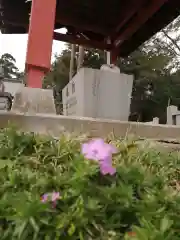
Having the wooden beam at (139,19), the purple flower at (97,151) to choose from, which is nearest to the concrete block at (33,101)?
the purple flower at (97,151)

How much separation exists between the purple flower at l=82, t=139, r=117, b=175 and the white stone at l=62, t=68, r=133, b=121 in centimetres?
240

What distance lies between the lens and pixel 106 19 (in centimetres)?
519

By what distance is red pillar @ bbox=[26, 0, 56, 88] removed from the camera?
2707 millimetres

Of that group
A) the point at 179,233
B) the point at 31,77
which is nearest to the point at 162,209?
the point at 179,233

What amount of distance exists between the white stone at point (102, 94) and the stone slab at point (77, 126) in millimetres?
1408

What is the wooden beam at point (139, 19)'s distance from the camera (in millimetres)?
4328

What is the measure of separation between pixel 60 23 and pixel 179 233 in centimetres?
496

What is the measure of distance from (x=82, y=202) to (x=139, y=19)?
4239 millimetres

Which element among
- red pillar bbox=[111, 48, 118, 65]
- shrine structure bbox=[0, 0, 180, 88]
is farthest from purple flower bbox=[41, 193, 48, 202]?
red pillar bbox=[111, 48, 118, 65]

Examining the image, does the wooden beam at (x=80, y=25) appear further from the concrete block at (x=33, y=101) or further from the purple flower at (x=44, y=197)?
the purple flower at (x=44, y=197)

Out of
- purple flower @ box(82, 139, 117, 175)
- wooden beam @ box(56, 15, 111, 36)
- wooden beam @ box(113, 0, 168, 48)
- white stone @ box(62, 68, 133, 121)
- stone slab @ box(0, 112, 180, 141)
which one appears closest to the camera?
purple flower @ box(82, 139, 117, 175)

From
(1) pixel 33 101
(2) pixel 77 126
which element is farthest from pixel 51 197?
(1) pixel 33 101

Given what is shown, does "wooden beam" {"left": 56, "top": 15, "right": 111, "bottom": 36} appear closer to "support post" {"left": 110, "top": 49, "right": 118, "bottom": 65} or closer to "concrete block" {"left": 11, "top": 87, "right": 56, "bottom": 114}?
"support post" {"left": 110, "top": 49, "right": 118, "bottom": 65}

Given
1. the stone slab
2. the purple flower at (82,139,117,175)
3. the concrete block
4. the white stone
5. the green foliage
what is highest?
the white stone
